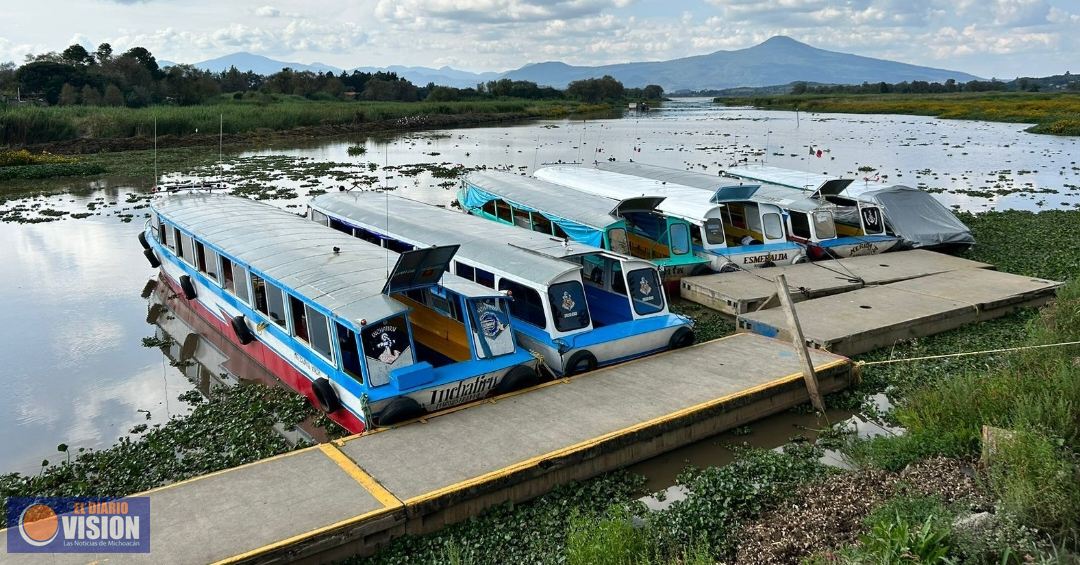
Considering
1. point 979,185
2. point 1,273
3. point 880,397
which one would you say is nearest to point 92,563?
point 880,397

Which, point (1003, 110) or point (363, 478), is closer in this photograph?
point (363, 478)

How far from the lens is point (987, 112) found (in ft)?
273

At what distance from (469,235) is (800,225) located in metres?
10.9

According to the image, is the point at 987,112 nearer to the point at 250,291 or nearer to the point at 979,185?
the point at 979,185

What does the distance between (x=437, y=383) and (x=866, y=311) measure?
9886 millimetres

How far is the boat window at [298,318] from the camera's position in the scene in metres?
12.1

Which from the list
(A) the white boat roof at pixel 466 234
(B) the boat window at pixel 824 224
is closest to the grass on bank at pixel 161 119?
(A) the white boat roof at pixel 466 234

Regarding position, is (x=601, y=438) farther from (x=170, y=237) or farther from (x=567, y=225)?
(x=170, y=237)

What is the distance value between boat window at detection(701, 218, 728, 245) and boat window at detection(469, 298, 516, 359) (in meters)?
8.95

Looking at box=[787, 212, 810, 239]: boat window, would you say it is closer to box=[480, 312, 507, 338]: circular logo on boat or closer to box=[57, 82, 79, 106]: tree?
box=[480, 312, 507, 338]: circular logo on boat

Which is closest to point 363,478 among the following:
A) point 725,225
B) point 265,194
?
point 725,225

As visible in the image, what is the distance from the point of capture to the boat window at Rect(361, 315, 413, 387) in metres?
10.4

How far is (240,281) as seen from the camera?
45.6 ft

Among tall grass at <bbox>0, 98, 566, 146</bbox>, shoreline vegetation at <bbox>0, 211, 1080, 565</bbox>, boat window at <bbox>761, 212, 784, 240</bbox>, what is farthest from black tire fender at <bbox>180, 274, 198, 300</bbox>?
tall grass at <bbox>0, 98, 566, 146</bbox>
